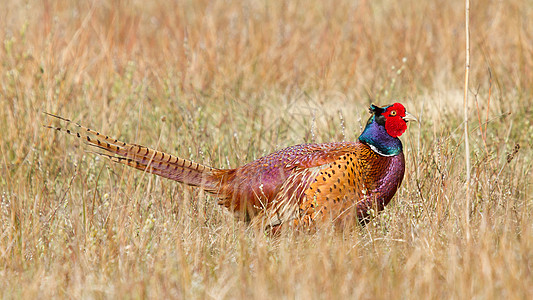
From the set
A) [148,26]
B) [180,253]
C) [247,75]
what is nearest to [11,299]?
[180,253]

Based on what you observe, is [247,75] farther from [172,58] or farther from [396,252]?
[396,252]

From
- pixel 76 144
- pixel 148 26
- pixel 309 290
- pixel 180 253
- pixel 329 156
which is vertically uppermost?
pixel 148 26

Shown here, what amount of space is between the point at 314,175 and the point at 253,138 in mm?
1312

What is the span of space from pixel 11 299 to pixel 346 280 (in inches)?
49.0

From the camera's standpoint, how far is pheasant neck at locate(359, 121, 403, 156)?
363 cm

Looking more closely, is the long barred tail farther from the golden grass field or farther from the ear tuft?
the ear tuft

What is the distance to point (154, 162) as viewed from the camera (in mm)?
3668

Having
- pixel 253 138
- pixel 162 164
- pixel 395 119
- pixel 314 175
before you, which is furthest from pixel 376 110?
pixel 253 138

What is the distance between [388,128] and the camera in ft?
12.0

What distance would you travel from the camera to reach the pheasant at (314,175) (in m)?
3.52

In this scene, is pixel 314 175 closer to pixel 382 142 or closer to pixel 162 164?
pixel 382 142

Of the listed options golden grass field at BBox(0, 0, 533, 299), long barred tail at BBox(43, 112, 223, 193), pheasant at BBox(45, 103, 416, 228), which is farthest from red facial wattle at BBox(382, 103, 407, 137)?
long barred tail at BBox(43, 112, 223, 193)

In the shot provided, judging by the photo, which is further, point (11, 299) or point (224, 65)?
point (224, 65)

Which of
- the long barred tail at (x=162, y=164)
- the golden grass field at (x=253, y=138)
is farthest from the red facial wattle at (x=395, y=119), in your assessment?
the long barred tail at (x=162, y=164)
